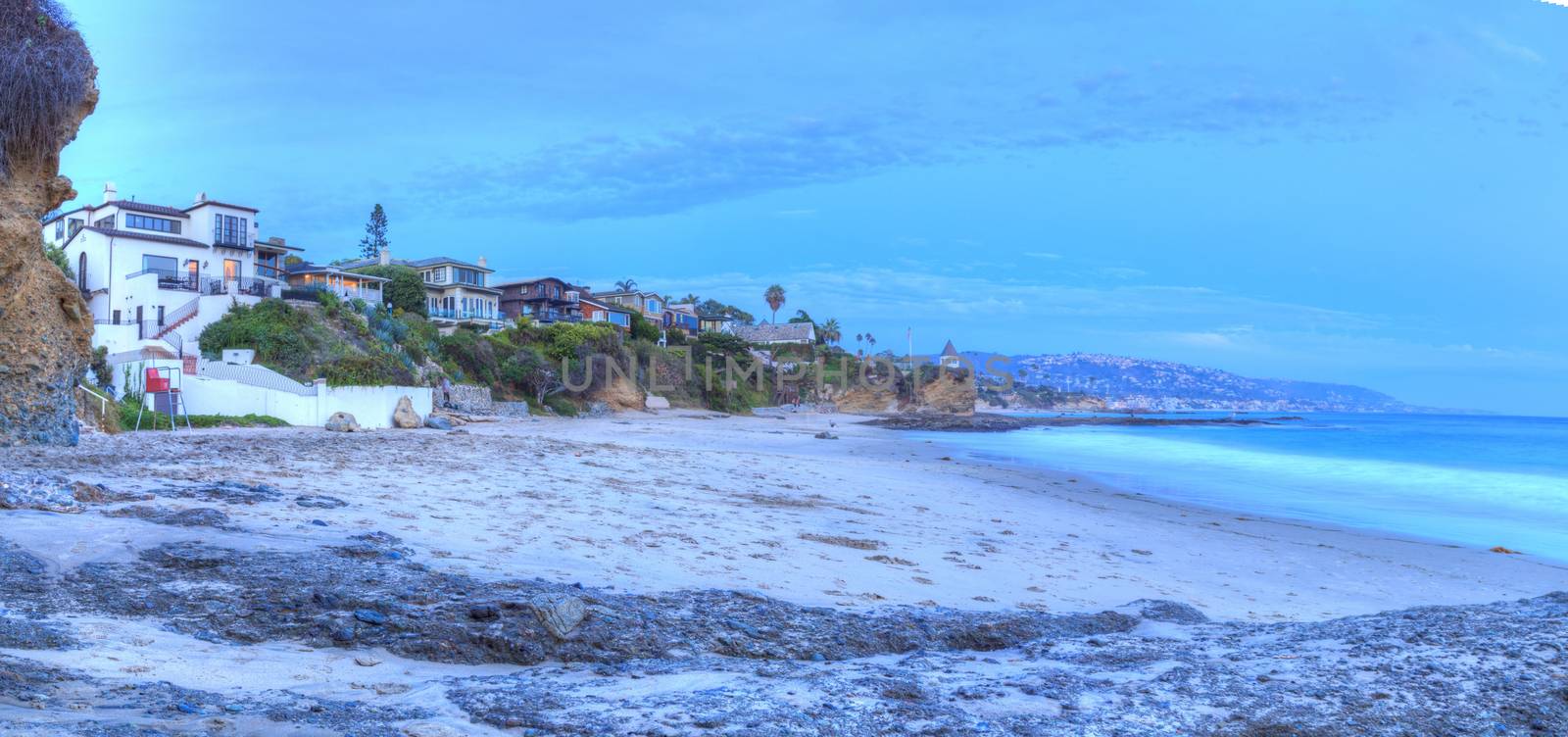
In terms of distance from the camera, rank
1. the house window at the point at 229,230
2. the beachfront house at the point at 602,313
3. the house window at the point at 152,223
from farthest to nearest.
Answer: the beachfront house at the point at 602,313, the house window at the point at 229,230, the house window at the point at 152,223

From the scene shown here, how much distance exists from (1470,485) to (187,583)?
32929 mm

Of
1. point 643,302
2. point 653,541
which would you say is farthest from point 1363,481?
point 643,302


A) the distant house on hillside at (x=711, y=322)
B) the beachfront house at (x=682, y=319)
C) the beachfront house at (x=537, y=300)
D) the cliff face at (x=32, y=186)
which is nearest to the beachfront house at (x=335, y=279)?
the beachfront house at (x=537, y=300)

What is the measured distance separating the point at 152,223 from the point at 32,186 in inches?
1390

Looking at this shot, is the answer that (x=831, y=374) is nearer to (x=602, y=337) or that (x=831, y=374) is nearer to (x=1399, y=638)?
(x=602, y=337)

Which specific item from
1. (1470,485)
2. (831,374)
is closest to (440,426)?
(1470,485)

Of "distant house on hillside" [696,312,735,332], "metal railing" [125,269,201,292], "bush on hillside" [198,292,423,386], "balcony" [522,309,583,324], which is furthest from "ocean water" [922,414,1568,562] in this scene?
"distant house on hillside" [696,312,735,332]

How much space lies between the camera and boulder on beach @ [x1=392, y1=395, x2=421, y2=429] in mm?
24406

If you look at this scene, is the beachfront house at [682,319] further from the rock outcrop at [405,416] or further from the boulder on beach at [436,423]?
the rock outcrop at [405,416]

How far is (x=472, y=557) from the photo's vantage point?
688cm

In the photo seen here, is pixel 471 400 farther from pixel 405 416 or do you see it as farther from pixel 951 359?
pixel 951 359

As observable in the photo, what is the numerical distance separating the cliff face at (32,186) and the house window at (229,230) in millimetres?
33888

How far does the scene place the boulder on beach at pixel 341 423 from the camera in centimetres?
2074

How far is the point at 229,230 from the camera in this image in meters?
42.7
